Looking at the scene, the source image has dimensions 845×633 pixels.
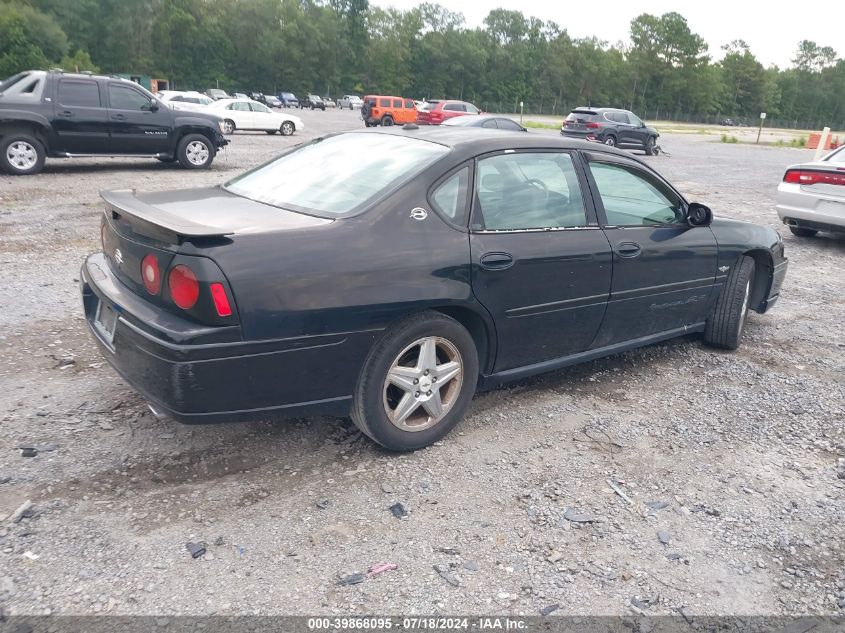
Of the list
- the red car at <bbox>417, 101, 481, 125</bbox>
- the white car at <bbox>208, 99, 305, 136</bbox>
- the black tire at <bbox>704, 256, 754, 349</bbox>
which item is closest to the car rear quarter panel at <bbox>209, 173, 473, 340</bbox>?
the black tire at <bbox>704, 256, 754, 349</bbox>

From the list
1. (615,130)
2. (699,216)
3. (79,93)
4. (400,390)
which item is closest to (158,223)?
(400,390)

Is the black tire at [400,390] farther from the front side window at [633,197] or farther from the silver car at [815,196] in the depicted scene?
the silver car at [815,196]

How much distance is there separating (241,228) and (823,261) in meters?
8.17

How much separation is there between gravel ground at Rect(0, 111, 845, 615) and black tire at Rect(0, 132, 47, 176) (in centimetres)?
812

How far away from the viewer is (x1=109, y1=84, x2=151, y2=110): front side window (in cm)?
1245

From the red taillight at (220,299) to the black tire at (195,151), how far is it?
11.9 m

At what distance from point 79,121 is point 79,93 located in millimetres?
500

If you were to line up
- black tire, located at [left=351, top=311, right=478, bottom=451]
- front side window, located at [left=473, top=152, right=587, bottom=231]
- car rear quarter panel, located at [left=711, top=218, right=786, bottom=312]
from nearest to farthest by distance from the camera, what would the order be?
1. black tire, located at [left=351, top=311, right=478, bottom=451]
2. front side window, located at [left=473, top=152, right=587, bottom=231]
3. car rear quarter panel, located at [left=711, top=218, right=786, bottom=312]

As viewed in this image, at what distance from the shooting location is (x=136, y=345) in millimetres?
3025

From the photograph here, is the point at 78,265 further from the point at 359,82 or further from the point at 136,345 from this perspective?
the point at 359,82

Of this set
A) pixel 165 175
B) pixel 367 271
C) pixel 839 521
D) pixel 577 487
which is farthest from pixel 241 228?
pixel 165 175

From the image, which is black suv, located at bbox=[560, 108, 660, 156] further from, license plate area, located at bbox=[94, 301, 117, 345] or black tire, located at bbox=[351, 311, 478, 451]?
license plate area, located at bbox=[94, 301, 117, 345]

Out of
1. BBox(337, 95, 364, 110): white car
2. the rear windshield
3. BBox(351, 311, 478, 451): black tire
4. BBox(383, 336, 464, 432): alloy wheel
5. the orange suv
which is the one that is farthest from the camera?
BBox(337, 95, 364, 110): white car

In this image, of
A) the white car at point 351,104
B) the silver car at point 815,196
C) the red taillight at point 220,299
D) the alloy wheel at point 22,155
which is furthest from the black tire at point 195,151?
the white car at point 351,104
